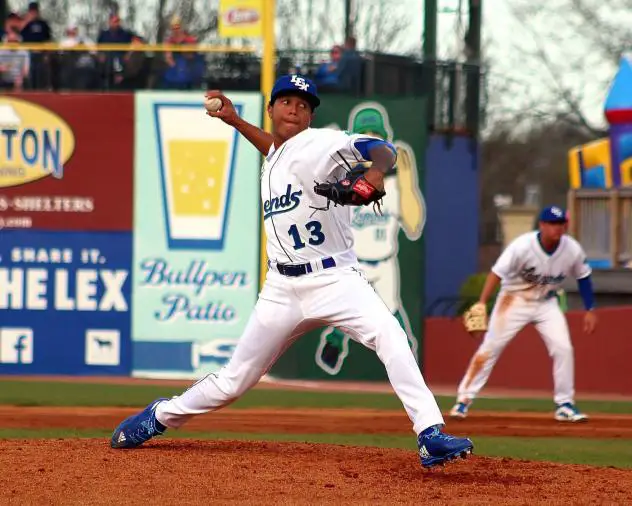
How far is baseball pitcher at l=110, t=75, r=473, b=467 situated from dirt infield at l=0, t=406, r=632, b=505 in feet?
1.18

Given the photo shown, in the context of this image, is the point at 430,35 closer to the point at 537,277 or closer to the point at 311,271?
the point at 537,277

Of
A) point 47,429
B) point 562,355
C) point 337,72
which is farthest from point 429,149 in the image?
point 47,429

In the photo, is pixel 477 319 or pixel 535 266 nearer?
pixel 535 266

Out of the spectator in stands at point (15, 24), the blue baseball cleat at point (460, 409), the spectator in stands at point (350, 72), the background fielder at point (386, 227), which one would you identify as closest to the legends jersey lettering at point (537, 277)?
the blue baseball cleat at point (460, 409)

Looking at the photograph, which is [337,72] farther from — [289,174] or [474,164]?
[289,174]

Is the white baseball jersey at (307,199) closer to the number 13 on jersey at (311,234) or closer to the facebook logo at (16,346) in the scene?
the number 13 on jersey at (311,234)

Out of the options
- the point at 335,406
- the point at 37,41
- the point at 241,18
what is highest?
the point at 241,18

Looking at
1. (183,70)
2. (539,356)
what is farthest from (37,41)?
(539,356)

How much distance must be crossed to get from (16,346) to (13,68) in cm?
355

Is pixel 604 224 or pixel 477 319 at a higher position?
pixel 604 224

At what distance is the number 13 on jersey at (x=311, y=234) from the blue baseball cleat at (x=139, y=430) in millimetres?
1330

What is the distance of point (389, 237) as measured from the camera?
1628 cm

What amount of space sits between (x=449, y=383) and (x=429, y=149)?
480 cm

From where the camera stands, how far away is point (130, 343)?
1623cm
